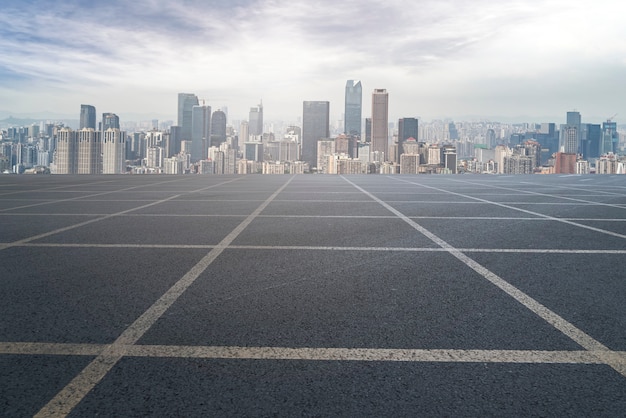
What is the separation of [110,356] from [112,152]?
124 meters

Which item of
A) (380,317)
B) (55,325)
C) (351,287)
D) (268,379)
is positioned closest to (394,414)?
(268,379)

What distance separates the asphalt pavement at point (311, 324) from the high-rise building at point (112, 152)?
368ft

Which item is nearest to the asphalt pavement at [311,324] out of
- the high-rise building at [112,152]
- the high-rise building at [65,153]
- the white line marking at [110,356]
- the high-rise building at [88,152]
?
the white line marking at [110,356]

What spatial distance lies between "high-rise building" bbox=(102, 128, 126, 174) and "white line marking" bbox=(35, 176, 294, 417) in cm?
11351

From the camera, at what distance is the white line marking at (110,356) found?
2.31 metres

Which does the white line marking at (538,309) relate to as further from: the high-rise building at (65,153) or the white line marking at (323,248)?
the high-rise building at (65,153)

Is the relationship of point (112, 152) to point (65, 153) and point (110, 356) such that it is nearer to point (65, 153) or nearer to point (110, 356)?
point (65, 153)

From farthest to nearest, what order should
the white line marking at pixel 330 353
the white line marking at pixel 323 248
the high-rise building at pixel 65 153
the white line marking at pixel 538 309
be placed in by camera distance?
the high-rise building at pixel 65 153 < the white line marking at pixel 323 248 < the white line marking at pixel 538 309 < the white line marking at pixel 330 353

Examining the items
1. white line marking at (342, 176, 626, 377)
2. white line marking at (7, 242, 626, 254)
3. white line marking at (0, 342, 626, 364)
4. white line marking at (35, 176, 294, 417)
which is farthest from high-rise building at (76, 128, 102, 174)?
white line marking at (0, 342, 626, 364)

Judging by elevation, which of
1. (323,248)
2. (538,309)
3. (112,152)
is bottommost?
(538,309)

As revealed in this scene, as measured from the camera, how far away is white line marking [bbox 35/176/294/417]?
231 centimetres

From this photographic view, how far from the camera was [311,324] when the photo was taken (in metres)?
3.45

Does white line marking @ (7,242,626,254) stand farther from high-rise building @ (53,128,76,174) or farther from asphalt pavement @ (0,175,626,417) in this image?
high-rise building @ (53,128,76,174)

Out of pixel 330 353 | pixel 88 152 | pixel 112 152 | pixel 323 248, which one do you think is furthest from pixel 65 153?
pixel 330 353
